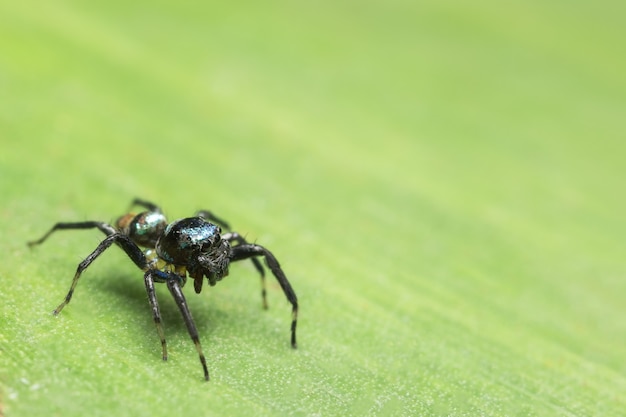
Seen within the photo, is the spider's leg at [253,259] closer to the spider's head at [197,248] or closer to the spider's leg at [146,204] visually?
the spider's head at [197,248]

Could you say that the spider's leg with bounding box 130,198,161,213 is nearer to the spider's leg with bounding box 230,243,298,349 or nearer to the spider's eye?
the spider's eye

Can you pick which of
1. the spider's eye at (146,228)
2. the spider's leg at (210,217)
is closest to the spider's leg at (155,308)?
the spider's eye at (146,228)

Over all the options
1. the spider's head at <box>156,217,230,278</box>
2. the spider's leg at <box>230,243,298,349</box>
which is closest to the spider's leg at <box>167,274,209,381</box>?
the spider's head at <box>156,217,230,278</box>

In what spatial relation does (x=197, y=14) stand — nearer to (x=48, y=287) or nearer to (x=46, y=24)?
(x=46, y=24)

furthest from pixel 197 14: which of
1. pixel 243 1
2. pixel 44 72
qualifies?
pixel 44 72

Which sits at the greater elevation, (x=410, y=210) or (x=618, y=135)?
(x=618, y=135)

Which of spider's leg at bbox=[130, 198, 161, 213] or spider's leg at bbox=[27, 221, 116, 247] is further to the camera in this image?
spider's leg at bbox=[130, 198, 161, 213]
